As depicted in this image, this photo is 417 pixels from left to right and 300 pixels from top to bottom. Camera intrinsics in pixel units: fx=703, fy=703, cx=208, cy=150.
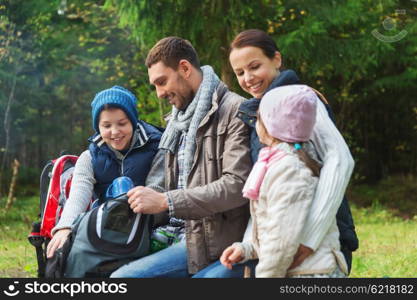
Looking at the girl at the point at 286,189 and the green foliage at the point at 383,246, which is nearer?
the girl at the point at 286,189

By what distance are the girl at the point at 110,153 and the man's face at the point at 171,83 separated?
24 cm

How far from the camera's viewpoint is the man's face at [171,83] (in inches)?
126

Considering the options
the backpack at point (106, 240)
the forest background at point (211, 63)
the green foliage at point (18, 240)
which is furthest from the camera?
the forest background at point (211, 63)

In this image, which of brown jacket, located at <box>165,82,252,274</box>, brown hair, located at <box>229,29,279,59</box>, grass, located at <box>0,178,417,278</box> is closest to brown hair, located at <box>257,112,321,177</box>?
brown jacket, located at <box>165,82,252,274</box>

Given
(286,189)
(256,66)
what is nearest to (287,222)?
(286,189)

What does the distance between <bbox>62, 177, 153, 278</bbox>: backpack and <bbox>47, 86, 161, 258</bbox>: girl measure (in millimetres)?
212

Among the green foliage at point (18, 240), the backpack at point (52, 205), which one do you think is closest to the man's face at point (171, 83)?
the backpack at point (52, 205)

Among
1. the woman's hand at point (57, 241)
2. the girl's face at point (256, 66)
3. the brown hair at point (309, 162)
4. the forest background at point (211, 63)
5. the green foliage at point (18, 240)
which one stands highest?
the forest background at point (211, 63)

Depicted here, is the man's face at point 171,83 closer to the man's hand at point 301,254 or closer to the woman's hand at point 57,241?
the woman's hand at point 57,241

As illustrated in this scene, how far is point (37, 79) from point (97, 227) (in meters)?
14.2

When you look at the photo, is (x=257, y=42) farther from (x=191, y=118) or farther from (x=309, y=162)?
(x=309, y=162)

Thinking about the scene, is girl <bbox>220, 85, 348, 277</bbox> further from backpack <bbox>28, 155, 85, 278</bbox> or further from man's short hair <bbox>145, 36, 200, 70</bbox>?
backpack <bbox>28, 155, 85, 278</bbox>

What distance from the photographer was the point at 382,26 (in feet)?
42.4

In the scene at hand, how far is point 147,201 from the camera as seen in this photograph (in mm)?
2979
